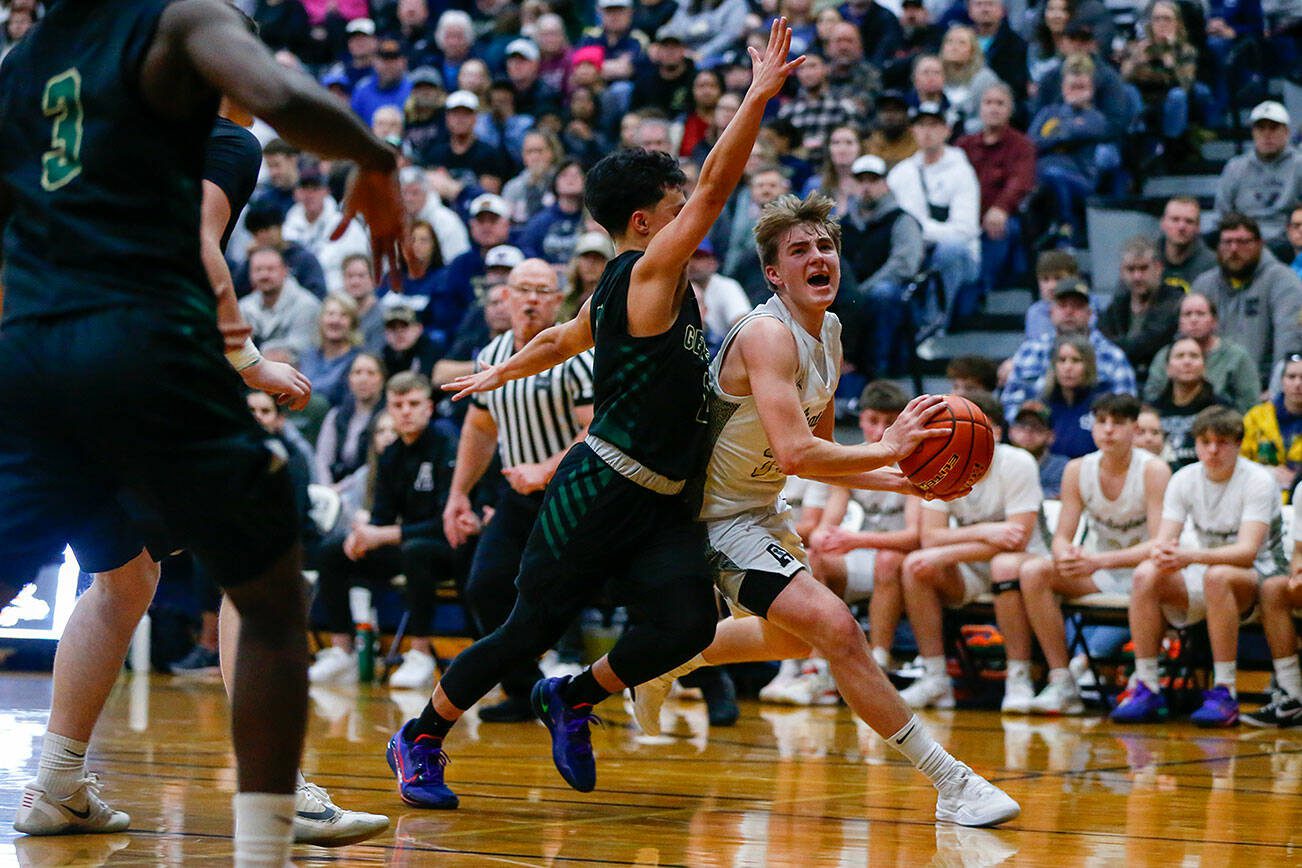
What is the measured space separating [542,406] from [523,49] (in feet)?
31.5

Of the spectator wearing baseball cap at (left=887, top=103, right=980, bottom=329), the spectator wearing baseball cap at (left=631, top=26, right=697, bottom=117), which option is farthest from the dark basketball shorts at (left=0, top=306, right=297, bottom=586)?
the spectator wearing baseball cap at (left=631, top=26, right=697, bottom=117)

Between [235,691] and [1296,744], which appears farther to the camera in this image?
[1296,744]

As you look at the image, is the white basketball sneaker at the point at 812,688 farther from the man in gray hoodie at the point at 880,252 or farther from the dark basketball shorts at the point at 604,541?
the dark basketball shorts at the point at 604,541

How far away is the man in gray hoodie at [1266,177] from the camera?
37.8ft

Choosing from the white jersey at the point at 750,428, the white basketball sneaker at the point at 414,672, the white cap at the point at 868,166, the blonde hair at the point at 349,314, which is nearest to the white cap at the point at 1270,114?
the white cap at the point at 868,166

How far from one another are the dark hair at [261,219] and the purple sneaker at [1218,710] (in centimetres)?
888

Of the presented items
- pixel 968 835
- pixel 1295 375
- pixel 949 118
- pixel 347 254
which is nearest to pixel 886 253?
pixel 949 118

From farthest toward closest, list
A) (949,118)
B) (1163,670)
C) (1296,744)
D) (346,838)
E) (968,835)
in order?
(949,118), (1163,670), (1296,744), (968,835), (346,838)

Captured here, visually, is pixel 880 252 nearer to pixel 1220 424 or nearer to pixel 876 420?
pixel 876 420

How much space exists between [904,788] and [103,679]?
9.19 feet

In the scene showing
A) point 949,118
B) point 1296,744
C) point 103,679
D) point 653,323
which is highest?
point 949,118

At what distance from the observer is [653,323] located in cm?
512

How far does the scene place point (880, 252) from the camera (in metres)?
12.1

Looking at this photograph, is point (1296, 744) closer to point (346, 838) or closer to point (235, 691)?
point (346, 838)
